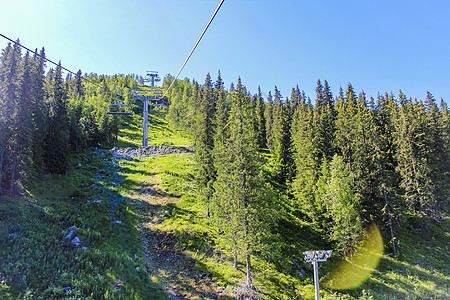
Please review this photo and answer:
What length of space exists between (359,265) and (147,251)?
70.1ft

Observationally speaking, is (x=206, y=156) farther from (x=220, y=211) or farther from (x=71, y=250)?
(x=71, y=250)

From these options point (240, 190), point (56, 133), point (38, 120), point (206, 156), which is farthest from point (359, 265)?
point (56, 133)

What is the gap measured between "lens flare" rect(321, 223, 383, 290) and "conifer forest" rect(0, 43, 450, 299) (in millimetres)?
240

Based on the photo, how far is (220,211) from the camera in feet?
64.8

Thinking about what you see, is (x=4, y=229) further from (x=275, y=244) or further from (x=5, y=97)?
(x=275, y=244)

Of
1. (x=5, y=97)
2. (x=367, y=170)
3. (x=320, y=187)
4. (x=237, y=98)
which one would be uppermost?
(x=5, y=97)

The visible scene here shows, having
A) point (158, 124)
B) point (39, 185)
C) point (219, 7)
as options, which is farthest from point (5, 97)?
point (158, 124)

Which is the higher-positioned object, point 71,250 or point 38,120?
point 38,120

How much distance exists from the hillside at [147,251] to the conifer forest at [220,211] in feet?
0.37

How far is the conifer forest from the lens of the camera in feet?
51.9

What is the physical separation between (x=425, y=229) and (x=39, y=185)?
163 feet

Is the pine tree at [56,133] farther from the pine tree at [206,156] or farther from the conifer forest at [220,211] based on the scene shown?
the pine tree at [206,156]

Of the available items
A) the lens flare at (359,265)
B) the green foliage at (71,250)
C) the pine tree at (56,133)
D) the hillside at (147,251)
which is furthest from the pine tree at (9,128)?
the lens flare at (359,265)

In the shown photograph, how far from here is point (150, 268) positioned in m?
17.7
